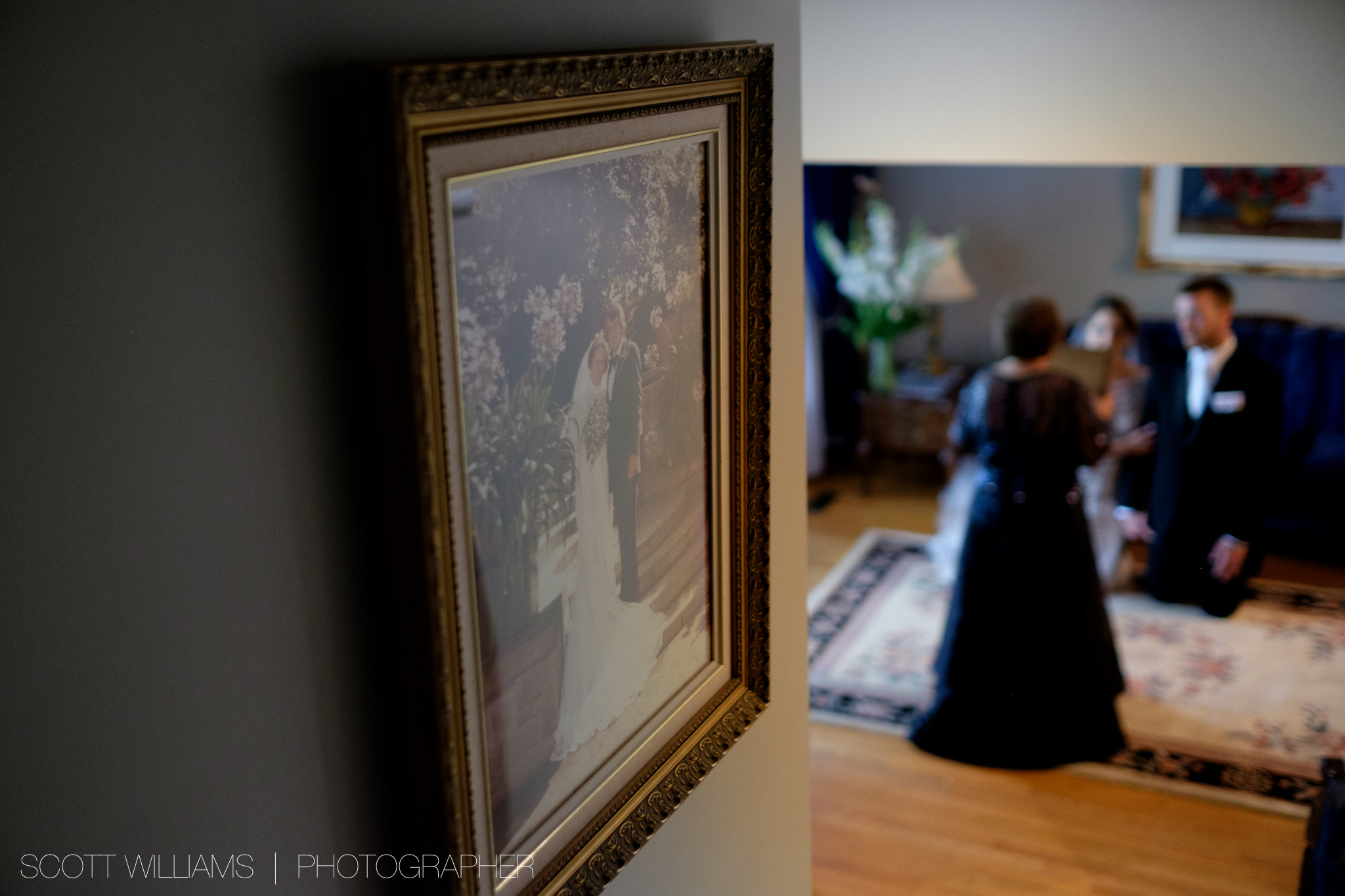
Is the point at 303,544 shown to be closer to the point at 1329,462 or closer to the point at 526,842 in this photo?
Answer: the point at 526,842

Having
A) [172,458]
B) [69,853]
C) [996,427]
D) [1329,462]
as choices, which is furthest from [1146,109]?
[1329,462]

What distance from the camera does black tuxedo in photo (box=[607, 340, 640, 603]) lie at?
1211mm

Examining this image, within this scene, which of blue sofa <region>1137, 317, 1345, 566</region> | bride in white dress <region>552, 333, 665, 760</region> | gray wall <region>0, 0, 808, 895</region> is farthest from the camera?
blue sofa <region>1137, 317, 1345, 566</region>

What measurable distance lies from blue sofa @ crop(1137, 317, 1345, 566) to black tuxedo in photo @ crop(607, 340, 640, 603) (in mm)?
4587

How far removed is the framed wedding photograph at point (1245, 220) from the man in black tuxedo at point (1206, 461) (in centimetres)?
174

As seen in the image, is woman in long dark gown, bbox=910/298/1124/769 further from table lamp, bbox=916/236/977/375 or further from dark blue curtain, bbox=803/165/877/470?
dark blue curtain, bbox=803/165/877/470

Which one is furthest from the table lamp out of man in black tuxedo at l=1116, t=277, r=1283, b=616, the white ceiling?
the white ceiling

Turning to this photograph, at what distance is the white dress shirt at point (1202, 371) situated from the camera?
426 centimetres

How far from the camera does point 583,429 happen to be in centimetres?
115

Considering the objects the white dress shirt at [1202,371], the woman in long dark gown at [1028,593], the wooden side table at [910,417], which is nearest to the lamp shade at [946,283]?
the wooden side table at [910,417]

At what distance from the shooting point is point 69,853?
2.43 feet

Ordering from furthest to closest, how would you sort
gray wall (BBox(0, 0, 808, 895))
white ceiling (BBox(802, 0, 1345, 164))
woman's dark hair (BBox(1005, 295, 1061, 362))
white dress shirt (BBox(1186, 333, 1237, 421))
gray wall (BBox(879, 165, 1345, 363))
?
1. gray wall (BBox(879, 165, 1345, 363))
2. white dress shirt (BBox(1186, 333, 1237, 421))
3. woman's dark hair (BBox(1005, 295, 1061, 362))
4. white ceiling (BBox(802, 0, 1345, 164))
5. gray wall (BBox(0, 0, 808, 895))

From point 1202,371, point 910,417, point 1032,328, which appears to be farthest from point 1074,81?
point 910,417

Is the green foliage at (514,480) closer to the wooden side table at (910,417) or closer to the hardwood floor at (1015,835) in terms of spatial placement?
the hardwood floor at (1015,835)
